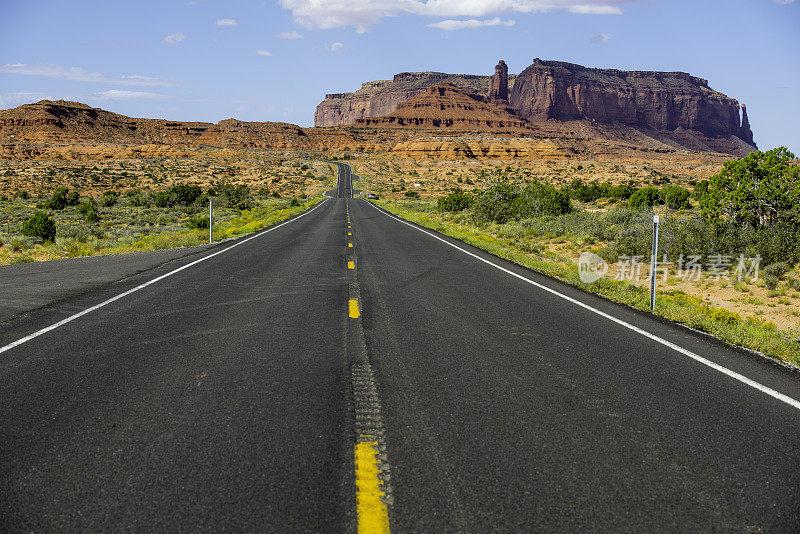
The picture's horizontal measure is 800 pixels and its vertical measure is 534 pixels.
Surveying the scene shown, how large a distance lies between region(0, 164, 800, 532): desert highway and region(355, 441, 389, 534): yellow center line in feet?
0.04

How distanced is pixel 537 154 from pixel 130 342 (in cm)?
13750

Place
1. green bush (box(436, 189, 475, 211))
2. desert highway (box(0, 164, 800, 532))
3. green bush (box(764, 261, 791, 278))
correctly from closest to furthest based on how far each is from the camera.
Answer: desert highway (box(0, 164, 800, 532)), green bush (box(764, 261, 791, 278)), green bush (box(436, 189, 475, 211))

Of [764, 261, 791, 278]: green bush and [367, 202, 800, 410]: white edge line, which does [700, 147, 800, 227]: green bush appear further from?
[367, 202, 800, 410]: white edge line

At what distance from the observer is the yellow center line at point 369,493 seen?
290cm

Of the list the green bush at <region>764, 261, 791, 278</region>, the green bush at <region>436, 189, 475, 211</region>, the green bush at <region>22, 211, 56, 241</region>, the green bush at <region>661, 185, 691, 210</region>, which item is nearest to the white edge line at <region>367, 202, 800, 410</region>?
the green bush at <region>764, 261, 791, 278</region>

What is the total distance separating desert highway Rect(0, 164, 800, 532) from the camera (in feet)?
10.1

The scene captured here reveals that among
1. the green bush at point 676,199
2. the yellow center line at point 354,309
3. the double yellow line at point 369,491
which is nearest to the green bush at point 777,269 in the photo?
the yellow center line at point 354,309

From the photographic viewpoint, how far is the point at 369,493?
10.5 ft

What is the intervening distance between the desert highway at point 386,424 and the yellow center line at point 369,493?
14 mm

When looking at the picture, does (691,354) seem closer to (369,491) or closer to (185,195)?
(369,491)

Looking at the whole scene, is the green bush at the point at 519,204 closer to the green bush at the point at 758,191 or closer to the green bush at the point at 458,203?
the green bush at the point at 458,203

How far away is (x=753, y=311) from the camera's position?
966cm

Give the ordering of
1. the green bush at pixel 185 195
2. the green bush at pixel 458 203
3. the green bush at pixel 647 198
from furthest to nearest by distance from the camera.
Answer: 1. the green bush at pixel 185 195
2. the green bush at pixel 458 203
3. the green bush at pixel 647 198

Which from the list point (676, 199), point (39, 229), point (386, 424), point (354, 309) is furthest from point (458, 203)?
point (386, 424)
